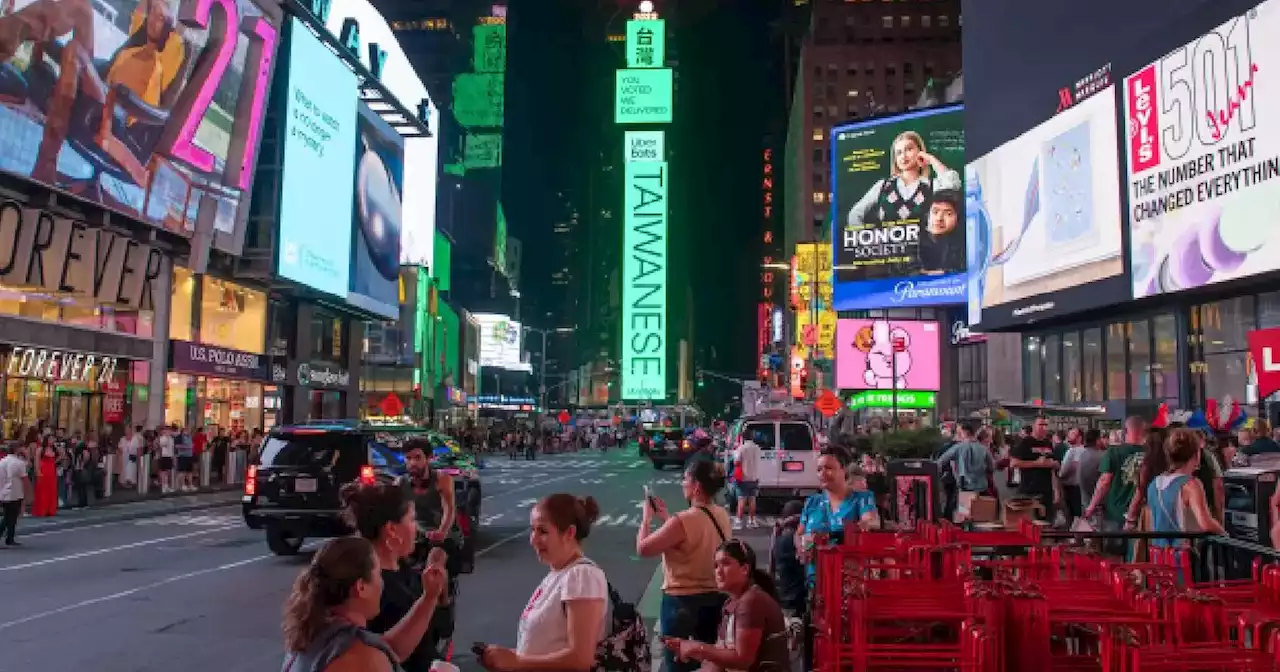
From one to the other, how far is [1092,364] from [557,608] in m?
41.9

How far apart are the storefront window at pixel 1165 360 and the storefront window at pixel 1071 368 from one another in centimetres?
657

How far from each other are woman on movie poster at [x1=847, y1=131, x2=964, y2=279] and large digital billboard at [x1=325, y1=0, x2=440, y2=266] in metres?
28.6

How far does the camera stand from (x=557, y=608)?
4.00m

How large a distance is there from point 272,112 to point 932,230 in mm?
37272

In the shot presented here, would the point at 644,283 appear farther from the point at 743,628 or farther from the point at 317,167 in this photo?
the point at 743,628

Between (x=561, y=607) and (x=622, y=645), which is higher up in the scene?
(x=561, y=607)

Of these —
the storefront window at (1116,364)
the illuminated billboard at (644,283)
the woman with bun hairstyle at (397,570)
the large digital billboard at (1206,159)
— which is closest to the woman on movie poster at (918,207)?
the storefront window at (1116,364)

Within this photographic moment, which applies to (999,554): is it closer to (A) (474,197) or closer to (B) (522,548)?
(B) (522,548)

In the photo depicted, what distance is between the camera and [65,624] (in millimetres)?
10023

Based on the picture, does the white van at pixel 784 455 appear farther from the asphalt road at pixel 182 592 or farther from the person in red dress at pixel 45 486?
the person in red dress at pixel 45 486

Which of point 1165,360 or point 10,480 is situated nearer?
point 10,480

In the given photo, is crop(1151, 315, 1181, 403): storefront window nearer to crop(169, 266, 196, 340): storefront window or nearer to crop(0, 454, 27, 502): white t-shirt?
crop(0, 454, 27, 502): white t-shirt

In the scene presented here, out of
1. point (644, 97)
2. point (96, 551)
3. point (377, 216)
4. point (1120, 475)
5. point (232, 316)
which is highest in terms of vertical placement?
point (644, 97)

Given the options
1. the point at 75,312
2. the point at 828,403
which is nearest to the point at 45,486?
the point at 75,312
